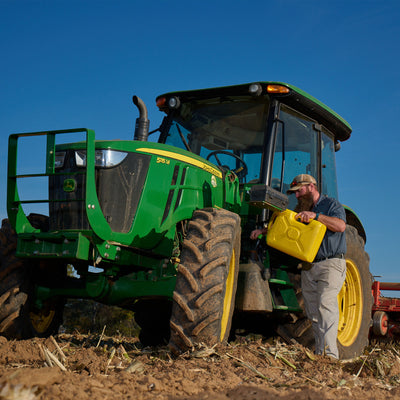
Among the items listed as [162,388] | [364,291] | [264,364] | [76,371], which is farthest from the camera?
[364,291]

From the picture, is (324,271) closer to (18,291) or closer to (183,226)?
(183,226)

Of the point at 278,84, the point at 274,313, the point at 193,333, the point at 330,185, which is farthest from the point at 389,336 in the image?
the point at 193,333

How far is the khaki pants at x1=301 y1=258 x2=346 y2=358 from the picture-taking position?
17.4 ft

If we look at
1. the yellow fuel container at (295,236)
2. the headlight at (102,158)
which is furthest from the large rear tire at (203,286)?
the headlight at (102,158)

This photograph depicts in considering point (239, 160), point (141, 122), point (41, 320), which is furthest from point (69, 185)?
point (239, 160)

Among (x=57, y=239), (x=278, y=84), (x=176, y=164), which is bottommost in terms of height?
(x=57, y=239)

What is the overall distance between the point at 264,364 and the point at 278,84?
3.20m

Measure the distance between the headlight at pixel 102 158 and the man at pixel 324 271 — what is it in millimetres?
1840

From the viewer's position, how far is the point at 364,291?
261 inches

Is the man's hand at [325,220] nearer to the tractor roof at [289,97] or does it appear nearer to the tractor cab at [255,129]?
the tractor cab at [255,129]

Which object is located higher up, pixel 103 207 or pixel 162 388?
pixel 103 207

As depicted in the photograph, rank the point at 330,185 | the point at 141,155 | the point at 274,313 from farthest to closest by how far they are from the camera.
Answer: the point at 330,185
the point at 274,313
the point at 141,155

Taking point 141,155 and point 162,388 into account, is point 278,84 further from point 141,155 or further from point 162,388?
point 162,388

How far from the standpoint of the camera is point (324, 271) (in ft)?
18.1
